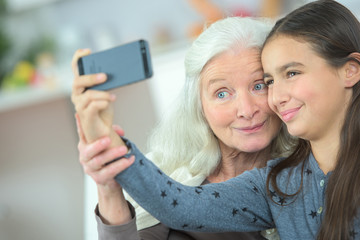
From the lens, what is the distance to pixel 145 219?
1373 millimetres

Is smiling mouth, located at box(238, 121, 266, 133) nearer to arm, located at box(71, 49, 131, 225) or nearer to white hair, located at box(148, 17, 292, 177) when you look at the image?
white hair, located at box(148, 17, 292, 177)

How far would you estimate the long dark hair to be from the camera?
1036 mm

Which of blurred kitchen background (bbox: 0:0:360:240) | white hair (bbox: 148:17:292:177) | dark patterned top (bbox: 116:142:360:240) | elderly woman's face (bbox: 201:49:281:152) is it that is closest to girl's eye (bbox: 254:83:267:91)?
elderly woman's face (bbox: 201:49:281:152)

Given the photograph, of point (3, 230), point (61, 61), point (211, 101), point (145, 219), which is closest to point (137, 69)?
point (211, 101)

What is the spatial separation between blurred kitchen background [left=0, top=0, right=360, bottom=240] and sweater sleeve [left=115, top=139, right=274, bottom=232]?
210cm

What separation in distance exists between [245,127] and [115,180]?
0.44 m

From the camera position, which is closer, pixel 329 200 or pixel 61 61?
pixel 329 200

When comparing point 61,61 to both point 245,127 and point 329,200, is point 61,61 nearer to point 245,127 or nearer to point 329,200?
point 245,127

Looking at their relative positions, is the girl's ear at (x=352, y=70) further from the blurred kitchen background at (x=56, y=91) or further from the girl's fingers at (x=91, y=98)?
the blurred kitchen background at (x=56, y=91)

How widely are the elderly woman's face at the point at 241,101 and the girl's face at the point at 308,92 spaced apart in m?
0.17

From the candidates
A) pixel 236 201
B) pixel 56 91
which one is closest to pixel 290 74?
pixel 236 201

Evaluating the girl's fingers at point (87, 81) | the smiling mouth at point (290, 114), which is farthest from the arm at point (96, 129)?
the smiling mouth at point (290, 114)

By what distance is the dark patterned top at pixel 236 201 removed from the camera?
101 cm

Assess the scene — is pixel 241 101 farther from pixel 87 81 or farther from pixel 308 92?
pixel 87 81
